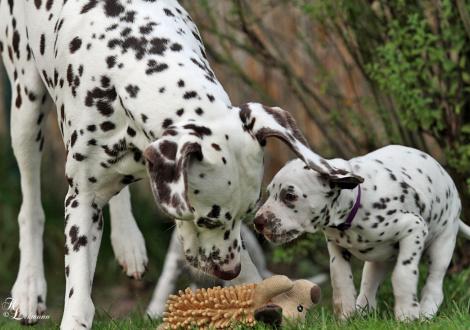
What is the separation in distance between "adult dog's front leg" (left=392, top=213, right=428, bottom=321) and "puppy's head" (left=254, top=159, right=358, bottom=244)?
1.60 feet

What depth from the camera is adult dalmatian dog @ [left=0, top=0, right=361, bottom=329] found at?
4633mm

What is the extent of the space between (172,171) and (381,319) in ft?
5.86

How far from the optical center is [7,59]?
256 inches

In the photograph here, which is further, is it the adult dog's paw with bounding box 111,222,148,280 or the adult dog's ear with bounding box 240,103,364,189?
the adult dog's paw with bounding box 111,222,148,280

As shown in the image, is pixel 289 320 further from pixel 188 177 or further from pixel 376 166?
pixel 376 166

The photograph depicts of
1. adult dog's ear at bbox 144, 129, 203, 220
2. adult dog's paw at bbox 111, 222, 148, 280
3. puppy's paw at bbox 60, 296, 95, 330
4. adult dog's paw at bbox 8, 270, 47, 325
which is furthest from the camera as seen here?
adult dog's paw at bbox 111, 222, 148, 280

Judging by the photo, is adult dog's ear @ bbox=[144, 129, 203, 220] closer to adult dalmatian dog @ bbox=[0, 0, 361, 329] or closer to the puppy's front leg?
adult dalmatian dog @ bbox=[0, 0, 361, 329]

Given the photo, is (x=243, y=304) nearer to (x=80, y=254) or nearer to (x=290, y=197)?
(x=290, y=197)

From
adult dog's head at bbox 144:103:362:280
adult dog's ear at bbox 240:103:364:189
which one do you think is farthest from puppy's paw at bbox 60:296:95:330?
adult dog's ear at bbox 240:103:364:189

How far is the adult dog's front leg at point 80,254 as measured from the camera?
531cm

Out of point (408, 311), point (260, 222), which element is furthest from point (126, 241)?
Answer: point (408, 311)

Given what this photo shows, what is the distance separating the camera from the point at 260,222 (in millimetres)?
5570

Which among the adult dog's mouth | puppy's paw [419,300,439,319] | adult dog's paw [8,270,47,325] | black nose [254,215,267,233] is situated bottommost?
adult dog's paw [8,270,47,325]

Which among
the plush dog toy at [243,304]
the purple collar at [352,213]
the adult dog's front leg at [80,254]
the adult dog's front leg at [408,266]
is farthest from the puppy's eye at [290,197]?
the adult dog's front leg at [80,254]
